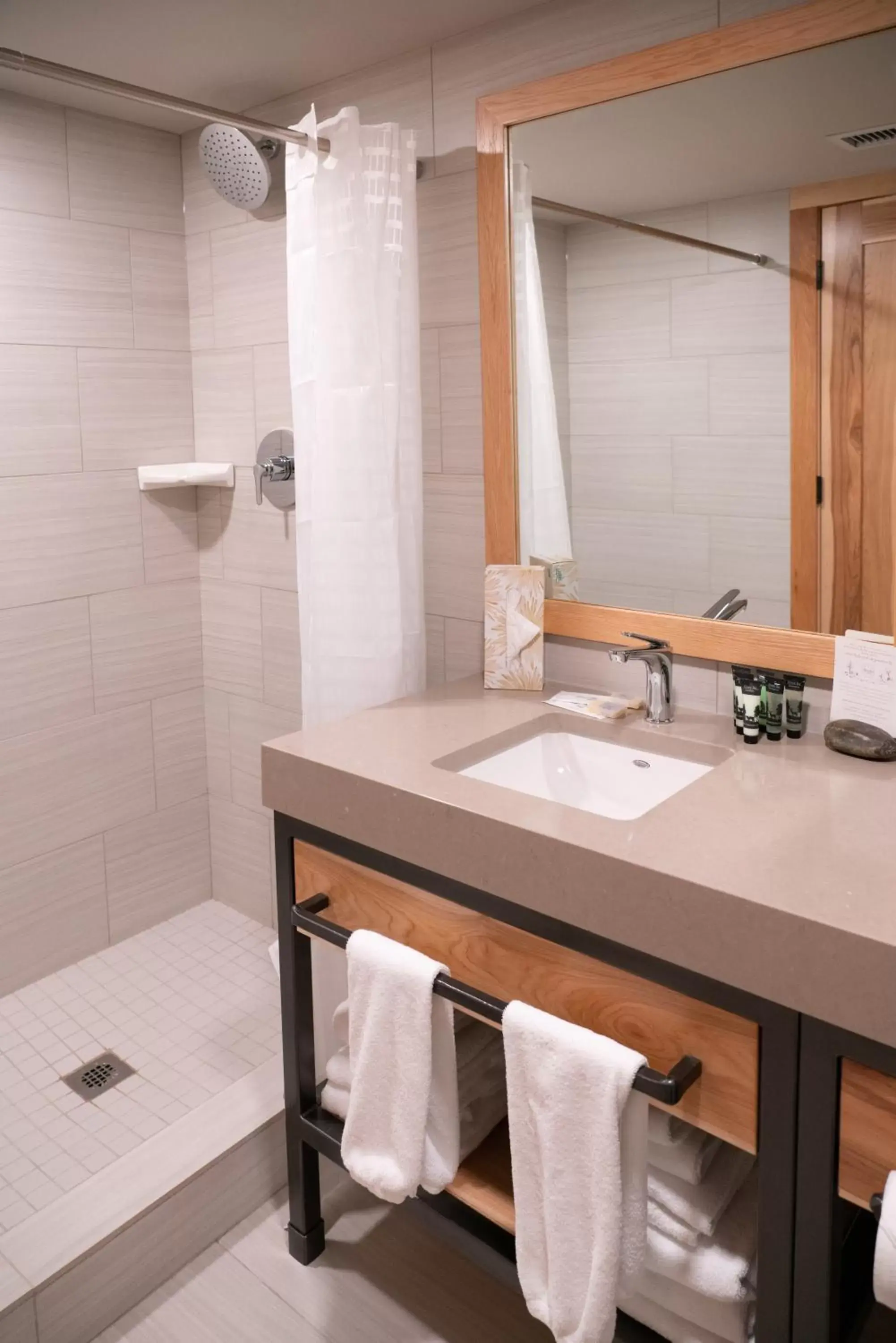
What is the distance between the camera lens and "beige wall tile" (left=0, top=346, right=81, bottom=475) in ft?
7.59

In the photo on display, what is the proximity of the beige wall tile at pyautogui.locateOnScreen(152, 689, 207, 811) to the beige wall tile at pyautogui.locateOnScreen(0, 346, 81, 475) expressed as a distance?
0.68 meters

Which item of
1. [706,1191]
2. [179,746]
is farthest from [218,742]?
[706,1191]

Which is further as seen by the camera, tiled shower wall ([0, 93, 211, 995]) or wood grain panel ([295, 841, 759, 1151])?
tiled shower wall ([0, 93, 211, 995])

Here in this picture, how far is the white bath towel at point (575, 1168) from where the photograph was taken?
1.20 m

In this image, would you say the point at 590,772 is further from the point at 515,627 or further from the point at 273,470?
the point at 273,470

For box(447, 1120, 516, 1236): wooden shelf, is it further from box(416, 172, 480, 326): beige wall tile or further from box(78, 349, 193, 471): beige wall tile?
box(78, 349, 193, 471): beige wall tile

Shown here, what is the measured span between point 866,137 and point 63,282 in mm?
1766

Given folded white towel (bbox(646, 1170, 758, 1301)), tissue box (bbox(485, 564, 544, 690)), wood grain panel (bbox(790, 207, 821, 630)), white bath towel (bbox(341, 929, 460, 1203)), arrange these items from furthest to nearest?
1. tissue box (bbox(485, 564, 544, 690))
2. wood grain panel (bbox(790, 207, 821, 630))
3. white bath towel (bbox(341, 929, 460, 1203))
4. folded white towel (bbox(646, 1170, 758, 1301))

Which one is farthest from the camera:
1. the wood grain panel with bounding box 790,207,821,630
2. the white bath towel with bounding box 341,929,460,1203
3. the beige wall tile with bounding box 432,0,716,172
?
the beige wall tile with bounding box 432,0,716,172

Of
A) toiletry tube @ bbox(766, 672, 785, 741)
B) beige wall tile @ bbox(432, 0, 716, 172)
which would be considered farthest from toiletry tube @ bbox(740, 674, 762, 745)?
beige wall tile @ bbox(432, 0, 716, 172)

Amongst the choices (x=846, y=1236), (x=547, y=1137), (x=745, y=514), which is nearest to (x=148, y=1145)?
(x=547, y=1137)

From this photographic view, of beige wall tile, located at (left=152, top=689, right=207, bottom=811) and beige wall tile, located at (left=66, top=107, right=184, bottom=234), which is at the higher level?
beige wall tile, located at (left=66, top=107, right=184, bottom=234)

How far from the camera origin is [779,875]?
1147 millimetres

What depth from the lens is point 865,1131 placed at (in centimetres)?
108
